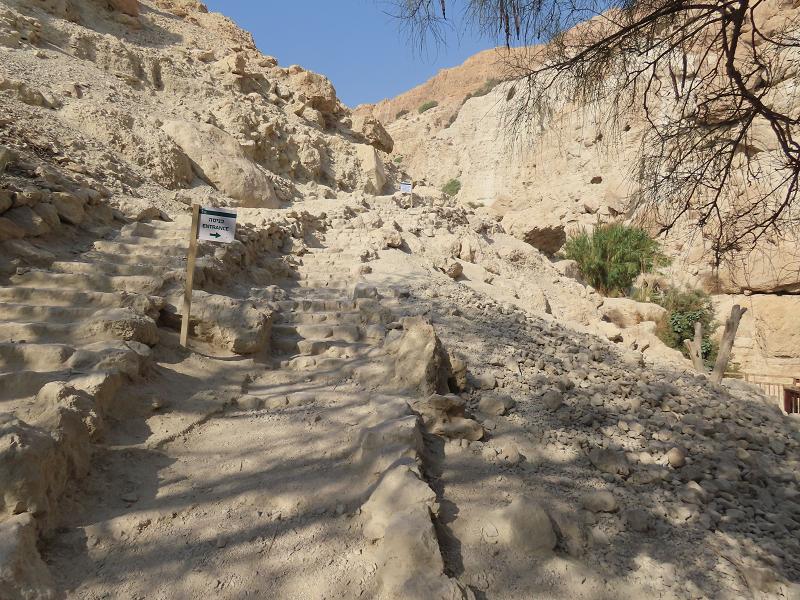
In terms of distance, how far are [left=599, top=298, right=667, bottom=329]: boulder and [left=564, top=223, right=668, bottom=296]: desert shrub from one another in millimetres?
2119

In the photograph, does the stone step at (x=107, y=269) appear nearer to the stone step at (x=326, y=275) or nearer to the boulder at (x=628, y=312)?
the stone step at (x=326, y=275)

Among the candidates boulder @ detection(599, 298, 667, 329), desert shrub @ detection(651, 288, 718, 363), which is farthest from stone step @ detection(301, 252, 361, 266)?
desert shrub @ detection(651, 288, 718, 363)

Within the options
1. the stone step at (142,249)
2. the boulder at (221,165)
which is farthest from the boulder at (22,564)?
the boulder at (221,165)

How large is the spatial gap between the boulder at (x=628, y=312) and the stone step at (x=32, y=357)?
31.8ft

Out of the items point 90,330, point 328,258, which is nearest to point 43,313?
point 90,330

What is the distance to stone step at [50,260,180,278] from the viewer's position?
3.94 meters

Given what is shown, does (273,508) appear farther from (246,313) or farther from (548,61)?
(548,61)

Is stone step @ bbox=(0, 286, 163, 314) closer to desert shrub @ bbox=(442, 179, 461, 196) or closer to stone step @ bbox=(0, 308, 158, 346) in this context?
stone step @ bbox=(0, 308, 158, 346)

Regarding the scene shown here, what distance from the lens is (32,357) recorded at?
8.73 ft

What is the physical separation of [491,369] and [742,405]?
225 centimetres

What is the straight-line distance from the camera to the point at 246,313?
12.3ft

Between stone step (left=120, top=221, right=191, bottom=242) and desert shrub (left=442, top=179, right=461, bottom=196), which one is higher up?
desert shrub (left=442, top=179, right=461, bottom=196)

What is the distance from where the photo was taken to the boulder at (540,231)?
13000mm

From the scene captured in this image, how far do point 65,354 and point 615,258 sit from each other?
1316 cm
